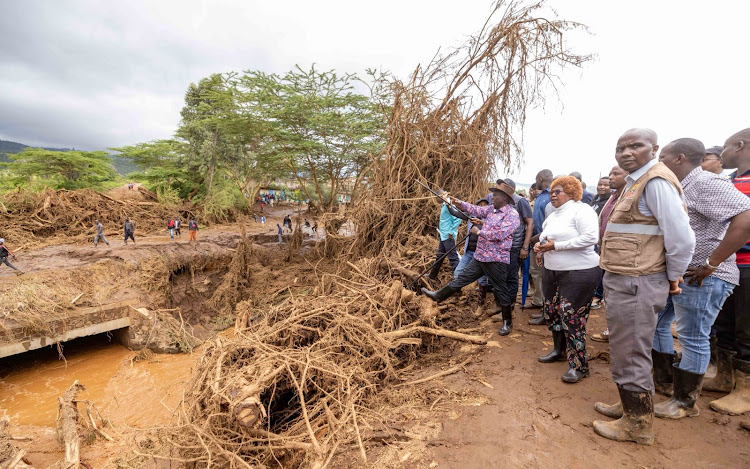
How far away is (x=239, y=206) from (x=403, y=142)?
14.6m

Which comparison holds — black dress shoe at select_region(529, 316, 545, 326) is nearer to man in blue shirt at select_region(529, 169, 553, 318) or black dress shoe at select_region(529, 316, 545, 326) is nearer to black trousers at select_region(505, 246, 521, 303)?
man in blue shirt at select_region(529, 169, 553, 318)

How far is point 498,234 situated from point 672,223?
5.54ft

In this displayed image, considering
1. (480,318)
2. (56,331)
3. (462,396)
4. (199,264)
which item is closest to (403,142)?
(480,318)

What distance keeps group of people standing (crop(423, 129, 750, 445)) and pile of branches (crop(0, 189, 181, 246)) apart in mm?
15504

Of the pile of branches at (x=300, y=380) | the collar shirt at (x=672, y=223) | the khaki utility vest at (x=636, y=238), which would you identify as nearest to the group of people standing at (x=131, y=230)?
the pile of branches at (x=300, y=380)

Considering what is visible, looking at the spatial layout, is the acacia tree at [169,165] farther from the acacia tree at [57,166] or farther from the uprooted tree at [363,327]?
the uprooted tree at [363,327]

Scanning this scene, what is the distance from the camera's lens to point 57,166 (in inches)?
671

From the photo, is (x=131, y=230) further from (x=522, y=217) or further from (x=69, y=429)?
(x=522, y=217)

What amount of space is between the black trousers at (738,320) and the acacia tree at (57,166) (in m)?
23.7

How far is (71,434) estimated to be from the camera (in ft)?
15.0

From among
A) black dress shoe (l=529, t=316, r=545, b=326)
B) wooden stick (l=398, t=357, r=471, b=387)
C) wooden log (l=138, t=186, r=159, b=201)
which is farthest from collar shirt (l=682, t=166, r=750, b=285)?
wooden log (l=138, t=186, r=159, b=201)

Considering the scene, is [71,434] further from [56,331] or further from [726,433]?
[726,433]

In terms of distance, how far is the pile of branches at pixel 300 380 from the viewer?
89.5 inches

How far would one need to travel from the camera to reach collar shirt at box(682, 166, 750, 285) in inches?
73.4
